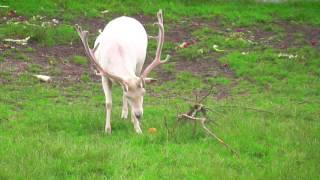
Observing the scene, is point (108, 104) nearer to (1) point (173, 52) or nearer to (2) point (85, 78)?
(2) point (85, 78)

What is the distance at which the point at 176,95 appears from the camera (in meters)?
13.0

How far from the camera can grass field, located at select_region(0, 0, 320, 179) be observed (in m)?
7.20

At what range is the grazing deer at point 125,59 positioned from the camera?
28.8ft

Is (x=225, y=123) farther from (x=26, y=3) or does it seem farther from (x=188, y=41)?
(x=26, y=3)

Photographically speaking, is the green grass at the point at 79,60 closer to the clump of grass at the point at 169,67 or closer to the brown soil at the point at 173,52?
the brown soil at the point at 173,52

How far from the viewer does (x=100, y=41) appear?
9.88 meters

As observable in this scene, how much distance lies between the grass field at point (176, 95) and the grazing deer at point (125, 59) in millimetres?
434

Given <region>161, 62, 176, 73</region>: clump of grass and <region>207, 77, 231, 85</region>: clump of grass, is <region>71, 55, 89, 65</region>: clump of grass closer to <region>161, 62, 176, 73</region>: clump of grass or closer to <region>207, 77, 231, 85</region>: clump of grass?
<region>161, 62, 176, 73</region>: clump of grass

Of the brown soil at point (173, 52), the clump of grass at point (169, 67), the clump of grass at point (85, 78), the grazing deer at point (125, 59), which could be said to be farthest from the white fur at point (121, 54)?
the clump of grass at point (169, 67)

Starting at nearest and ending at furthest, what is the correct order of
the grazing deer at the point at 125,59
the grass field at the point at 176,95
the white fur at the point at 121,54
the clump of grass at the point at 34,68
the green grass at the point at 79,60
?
the grass field at the point at 176,95 < the grazing deer at the point at 125,59 < the white fur at the point at 121,54 < the clump of grass at the point at 34,68 < the green grass at the point at 79,60

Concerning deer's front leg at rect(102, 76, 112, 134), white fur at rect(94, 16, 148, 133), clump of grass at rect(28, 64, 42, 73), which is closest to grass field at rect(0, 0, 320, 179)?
clump of grass at rect(28, 64, 42, 73)

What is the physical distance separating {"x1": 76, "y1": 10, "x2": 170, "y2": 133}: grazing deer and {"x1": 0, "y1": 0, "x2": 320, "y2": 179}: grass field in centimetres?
43

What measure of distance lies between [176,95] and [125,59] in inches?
149

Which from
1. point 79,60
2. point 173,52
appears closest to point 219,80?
point 173,52
